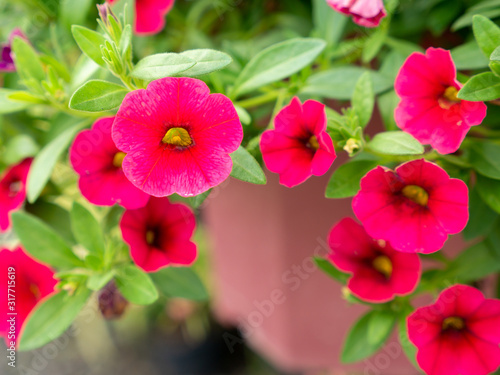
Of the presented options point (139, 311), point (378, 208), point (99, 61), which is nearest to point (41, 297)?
point (99, 61)

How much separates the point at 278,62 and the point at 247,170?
0.56ft

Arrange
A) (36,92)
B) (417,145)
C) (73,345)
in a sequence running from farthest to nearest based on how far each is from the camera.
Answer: (73,345) < (36,92) < (417,145)

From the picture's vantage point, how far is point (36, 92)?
2.06ft

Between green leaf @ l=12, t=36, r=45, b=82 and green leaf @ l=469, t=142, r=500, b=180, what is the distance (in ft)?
1.74

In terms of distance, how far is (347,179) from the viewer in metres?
0.55

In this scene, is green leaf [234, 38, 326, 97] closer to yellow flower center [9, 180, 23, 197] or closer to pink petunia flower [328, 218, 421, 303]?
pink petunia flower [328, 218, 421, 303]

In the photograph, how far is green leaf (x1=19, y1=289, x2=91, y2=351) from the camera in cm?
60

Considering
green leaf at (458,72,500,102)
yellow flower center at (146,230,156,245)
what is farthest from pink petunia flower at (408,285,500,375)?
yellow flower center at (146,230,156,245)

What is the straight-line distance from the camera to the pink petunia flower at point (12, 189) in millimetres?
645

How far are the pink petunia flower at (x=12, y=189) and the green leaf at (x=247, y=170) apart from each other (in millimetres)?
310

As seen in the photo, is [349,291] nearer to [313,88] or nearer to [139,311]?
[313,88]

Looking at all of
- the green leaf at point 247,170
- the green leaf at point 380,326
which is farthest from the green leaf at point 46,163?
the green leaf at point 380,326

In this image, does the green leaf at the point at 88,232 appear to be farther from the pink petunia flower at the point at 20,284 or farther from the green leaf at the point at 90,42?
the green leaf at the point at 90,42

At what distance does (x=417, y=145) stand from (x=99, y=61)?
0.33 metres
